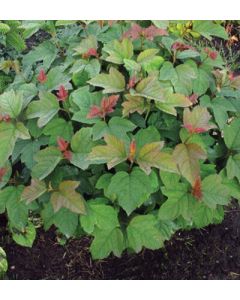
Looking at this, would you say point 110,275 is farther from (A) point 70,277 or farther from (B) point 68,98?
(B) point 68,98

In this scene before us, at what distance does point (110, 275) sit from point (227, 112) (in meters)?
0.94

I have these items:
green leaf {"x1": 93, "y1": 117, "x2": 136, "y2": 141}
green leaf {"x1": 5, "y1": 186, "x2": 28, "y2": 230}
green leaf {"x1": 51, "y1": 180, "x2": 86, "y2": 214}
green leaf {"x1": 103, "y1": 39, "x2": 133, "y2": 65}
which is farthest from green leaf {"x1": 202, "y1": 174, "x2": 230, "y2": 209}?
green leaf {"x1": 5, "y1": 186, "x2": 28, "y2": 230}

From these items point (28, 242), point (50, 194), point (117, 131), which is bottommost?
point (28, 242)

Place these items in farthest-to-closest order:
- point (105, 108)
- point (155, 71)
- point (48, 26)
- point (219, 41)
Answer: point (219, 41) → point (48, 26) → point (155, 71) → point (105, 108)

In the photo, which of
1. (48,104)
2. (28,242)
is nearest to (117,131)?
(48,104)

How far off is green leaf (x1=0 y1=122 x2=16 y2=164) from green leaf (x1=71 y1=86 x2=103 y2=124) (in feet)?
0.72

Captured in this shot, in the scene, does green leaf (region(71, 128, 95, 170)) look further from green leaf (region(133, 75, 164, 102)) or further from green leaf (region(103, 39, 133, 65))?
green leaf (region(103, 39, 133, 65))

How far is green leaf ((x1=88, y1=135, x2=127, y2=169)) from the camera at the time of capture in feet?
4.81

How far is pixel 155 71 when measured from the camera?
1.69 metres

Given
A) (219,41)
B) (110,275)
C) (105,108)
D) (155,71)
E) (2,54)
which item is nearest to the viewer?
(105,108)

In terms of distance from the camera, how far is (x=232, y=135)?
5.65ft

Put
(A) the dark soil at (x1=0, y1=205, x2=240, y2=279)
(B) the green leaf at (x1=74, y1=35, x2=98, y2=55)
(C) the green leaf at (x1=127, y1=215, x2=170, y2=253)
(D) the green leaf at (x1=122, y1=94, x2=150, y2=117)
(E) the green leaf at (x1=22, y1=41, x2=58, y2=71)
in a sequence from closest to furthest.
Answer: (D) the green leaf at (x1=122, y1=94, x2=150, y2=117) < (C) the green leaf at (x1=127, y1=215, x2=170, y2=253) < (B) the green leaf at (x1=74, y1=35, x2=98, y2=55) < (E) the green leaf at (x1=22, y1=41, x2=58, y2=71) < (A) the dark soil at (x1=0, y1=205, x2=240, y2=279)

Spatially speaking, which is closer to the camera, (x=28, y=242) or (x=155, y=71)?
(x=155, y=71)

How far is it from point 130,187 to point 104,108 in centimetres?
29
